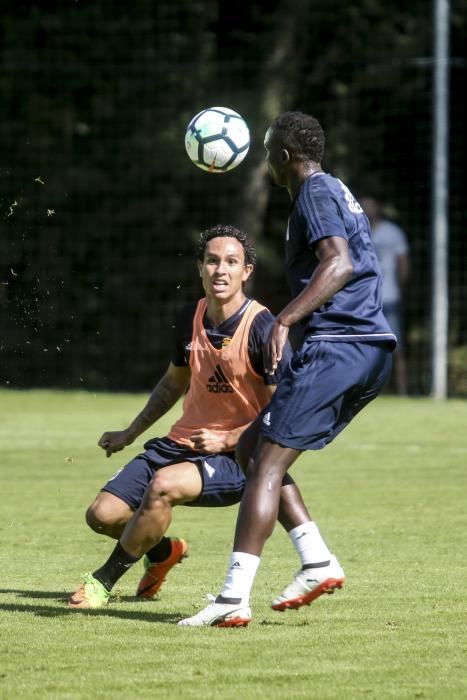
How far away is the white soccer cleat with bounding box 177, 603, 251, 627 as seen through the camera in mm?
5676

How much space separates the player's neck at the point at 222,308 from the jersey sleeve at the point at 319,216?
774mm

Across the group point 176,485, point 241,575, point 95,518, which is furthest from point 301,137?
point 95,518

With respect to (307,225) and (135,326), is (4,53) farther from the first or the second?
(307,225)

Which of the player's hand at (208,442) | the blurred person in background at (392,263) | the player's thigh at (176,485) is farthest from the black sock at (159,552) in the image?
the blurred person in background at (392,263)

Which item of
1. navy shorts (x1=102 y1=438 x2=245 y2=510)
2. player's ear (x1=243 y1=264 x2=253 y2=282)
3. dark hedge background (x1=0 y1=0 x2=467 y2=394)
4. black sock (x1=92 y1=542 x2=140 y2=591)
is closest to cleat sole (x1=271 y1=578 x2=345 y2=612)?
navy shorts (x1=102 y1=438 x2=245 y2=510)

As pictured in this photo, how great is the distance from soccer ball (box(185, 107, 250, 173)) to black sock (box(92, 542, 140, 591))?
7.19ft

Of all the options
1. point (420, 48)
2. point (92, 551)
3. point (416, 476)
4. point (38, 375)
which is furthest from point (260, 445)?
Result: point (420, 48)

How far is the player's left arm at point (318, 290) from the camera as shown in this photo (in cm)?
562

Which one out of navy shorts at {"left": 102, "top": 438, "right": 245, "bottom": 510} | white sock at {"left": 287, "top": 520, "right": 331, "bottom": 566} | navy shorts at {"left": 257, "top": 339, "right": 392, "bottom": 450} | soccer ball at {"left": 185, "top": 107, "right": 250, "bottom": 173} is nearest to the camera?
navy shorts at {"left": 257, "top": 339, "right": 392, "bottom": 450}

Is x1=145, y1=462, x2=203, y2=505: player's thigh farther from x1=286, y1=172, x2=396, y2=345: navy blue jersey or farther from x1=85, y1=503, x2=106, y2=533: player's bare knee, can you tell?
x1=286, y1=172, x2=396, y2=345: navy blue jersey

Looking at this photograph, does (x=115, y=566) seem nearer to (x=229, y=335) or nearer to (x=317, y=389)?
(x=229, y=335)

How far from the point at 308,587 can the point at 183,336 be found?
1.40 m

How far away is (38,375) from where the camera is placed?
23.1 meters

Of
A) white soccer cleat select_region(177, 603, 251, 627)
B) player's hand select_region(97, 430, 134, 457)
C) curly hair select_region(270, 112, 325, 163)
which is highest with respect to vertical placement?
curly hair select_region(270, 112, 325, 163)
